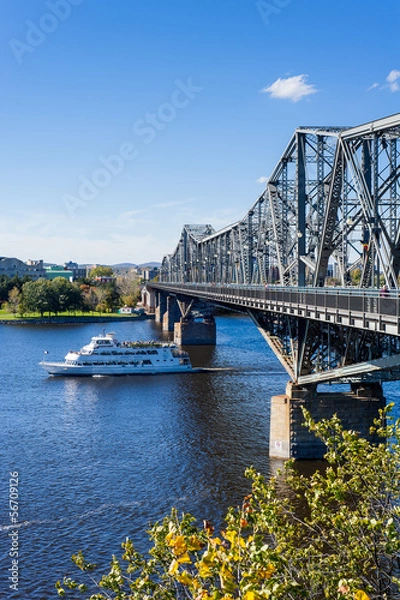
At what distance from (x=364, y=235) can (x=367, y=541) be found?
1991cm

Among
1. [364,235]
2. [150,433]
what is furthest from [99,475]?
[364,235]

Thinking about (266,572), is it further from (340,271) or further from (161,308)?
(161,308)

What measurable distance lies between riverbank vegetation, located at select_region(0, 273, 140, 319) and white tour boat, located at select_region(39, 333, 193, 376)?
2937 inches

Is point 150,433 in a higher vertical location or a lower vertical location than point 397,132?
lower

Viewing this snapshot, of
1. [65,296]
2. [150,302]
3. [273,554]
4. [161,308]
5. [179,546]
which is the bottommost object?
[161,308]

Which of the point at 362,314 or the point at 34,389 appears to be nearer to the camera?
the point at 362,314

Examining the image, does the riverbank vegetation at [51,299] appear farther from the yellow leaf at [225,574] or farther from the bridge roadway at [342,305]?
the yellow leaf at [225,574]

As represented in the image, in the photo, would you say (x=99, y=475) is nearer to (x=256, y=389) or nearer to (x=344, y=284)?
(x=344, y=284)

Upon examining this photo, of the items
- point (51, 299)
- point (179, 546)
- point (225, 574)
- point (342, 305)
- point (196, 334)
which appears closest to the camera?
point (225, 574)

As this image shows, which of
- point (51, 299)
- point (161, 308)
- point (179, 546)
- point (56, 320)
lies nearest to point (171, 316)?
point (161, 308)

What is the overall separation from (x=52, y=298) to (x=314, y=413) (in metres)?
115

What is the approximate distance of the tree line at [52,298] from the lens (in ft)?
464

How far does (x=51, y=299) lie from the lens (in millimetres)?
143500

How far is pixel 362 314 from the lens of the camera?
79.4 feet
